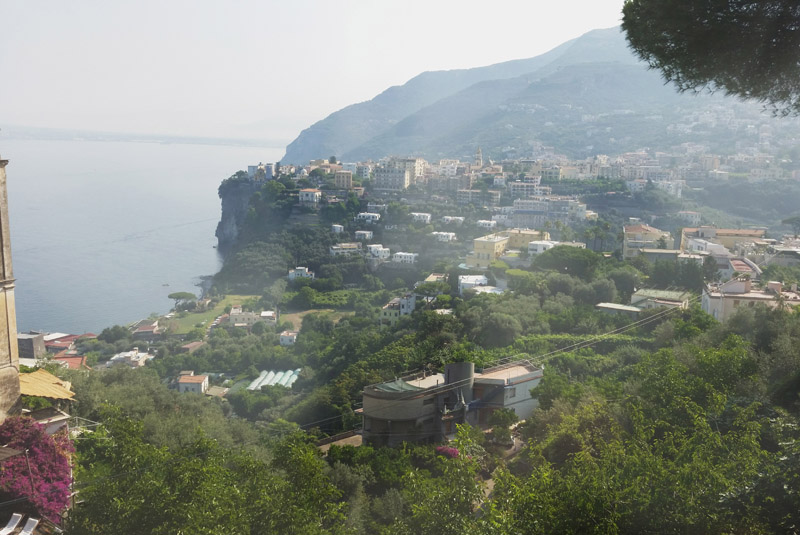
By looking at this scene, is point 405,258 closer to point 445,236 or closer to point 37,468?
point 445,236

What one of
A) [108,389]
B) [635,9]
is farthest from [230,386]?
[635,9]

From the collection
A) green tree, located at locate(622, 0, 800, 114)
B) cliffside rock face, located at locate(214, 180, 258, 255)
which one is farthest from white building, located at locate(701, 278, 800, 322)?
cliffside rock face, located at locate(214, 180, 258, 255)

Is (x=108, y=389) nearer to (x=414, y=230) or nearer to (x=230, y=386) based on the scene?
(x=230, y=386)

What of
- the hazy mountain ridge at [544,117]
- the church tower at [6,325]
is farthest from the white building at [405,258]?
the hazy mountain ridge at [544,117]

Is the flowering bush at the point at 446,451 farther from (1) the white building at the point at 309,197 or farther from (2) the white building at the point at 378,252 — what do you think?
(1) the white building at the point at 309,197

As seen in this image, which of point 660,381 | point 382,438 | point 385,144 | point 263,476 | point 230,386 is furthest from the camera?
point 385,144

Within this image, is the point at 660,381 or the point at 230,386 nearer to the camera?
the point at 660,381
